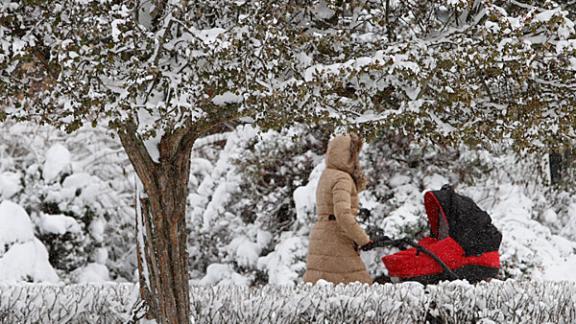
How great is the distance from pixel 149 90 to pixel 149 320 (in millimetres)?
1565

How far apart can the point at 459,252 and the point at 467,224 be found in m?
0.25

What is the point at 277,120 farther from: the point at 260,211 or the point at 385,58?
the point at 260,211

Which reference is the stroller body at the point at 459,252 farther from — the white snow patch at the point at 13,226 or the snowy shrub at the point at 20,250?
the white snow patch at the point at 13,226

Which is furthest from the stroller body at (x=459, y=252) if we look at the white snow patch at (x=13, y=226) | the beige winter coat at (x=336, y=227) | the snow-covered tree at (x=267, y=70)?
the white snow patch at (x=13, y=226)

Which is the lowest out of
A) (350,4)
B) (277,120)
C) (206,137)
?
(277,120)

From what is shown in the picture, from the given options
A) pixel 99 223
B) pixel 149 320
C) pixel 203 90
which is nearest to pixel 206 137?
pixel 99 223

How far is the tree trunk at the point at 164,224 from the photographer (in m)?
4.27

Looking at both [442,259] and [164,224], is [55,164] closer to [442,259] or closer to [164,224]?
[442,259]

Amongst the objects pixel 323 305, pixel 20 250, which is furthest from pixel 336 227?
pixel 20 250

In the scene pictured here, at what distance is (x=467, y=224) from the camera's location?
6258 mm

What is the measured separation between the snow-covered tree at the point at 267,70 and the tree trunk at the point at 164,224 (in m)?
0.01

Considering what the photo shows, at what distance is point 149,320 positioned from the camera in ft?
14.6

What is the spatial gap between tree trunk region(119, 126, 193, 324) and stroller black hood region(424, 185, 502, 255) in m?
2.71

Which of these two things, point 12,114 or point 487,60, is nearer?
point 487,60
